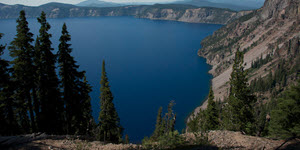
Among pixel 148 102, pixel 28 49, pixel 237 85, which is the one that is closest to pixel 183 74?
pixel 148 102

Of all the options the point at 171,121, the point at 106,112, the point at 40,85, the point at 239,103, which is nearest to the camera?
the point at 171,121

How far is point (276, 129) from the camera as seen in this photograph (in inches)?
957

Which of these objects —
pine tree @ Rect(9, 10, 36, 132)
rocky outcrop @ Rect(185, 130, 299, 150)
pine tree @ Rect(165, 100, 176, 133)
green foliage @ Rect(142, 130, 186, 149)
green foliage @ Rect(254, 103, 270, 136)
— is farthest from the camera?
green foliage @ Rect(254, 103, 270, 136)

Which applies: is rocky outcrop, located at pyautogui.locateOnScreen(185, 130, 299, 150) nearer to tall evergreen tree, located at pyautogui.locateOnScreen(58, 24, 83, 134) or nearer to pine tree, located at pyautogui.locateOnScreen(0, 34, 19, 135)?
tall evergreen tree, located at pyautogui.locateOnScreen(58, 24, 83, 134)

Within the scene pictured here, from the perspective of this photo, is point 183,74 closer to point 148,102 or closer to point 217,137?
point 148,102

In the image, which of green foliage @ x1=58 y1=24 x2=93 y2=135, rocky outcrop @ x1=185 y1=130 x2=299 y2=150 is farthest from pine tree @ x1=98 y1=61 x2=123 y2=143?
rocky outcrop @ x1=185 y1=130 x2=299 y2=150

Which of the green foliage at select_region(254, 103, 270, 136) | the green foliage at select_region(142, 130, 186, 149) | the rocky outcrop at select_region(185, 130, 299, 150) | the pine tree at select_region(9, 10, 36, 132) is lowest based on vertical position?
the green foliage at select_region(254, 103, 270, 136)

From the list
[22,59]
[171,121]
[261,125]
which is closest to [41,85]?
[22,59]

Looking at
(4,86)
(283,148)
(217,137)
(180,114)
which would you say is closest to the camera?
(283,148)

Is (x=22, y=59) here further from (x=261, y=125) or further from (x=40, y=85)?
(x=261, y=125)

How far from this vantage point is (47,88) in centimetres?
2712

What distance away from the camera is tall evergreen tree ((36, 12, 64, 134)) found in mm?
25938

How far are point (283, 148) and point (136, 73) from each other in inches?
5720

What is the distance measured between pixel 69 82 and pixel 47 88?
283 centimetres
